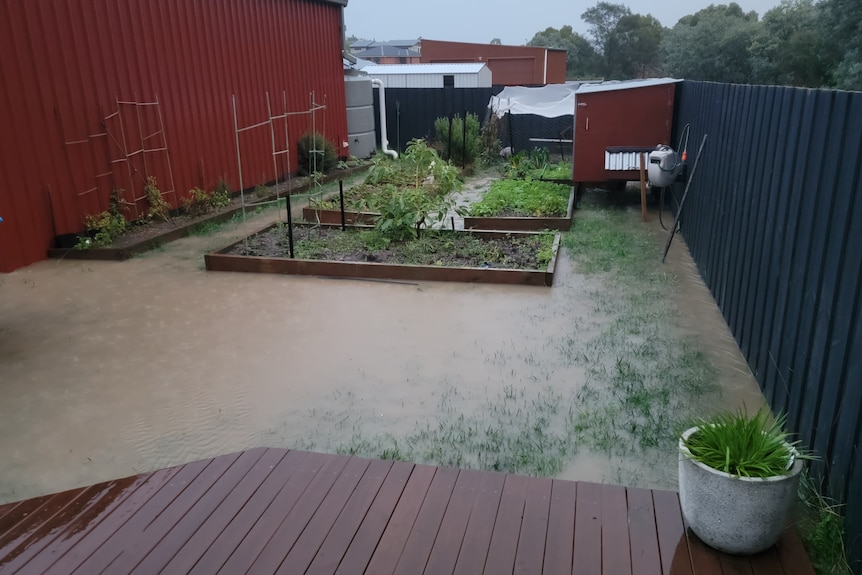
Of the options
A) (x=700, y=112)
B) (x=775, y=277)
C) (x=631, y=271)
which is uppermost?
(x=700, y=112)

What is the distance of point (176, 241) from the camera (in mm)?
7277

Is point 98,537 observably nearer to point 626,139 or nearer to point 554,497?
point 554,497

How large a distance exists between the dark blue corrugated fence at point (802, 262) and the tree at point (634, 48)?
55.7 meters

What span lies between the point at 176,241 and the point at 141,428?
443 centimetres

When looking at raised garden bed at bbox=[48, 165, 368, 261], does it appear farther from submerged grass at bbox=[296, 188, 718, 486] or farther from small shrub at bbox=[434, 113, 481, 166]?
small shrub at bbox=[434, 113, 481, 166]

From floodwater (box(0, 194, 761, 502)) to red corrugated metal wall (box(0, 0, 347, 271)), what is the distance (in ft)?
3.42

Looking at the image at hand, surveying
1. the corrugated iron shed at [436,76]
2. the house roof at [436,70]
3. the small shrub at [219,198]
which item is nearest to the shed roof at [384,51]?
the house roof at [436,70]

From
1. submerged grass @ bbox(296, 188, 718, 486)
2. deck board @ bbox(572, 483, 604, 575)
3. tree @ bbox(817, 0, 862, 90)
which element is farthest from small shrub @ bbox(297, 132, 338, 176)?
tree @ bbox(817, 0, 862, 90)

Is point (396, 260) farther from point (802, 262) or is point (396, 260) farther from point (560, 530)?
point (560, 530)

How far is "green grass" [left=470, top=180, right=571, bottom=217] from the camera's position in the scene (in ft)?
25.9

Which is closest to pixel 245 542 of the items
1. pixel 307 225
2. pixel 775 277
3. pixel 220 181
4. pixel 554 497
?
pixel 554 497

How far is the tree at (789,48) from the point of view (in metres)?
28.9

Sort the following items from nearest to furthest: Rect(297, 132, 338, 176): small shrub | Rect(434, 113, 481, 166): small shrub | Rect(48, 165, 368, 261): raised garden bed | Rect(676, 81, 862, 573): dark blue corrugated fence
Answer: Rect(676, 81, 862, 573): dark blue corrugated fence, Rect(48, 165, 368, 261): raised garden bed, Rect(297, 132, 338, 176): small shrub, Rect(434, 113, 481, 166): small shrub

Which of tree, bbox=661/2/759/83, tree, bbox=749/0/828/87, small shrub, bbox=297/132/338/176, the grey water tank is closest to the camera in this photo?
small shrub, bbox=297/132/338/176
